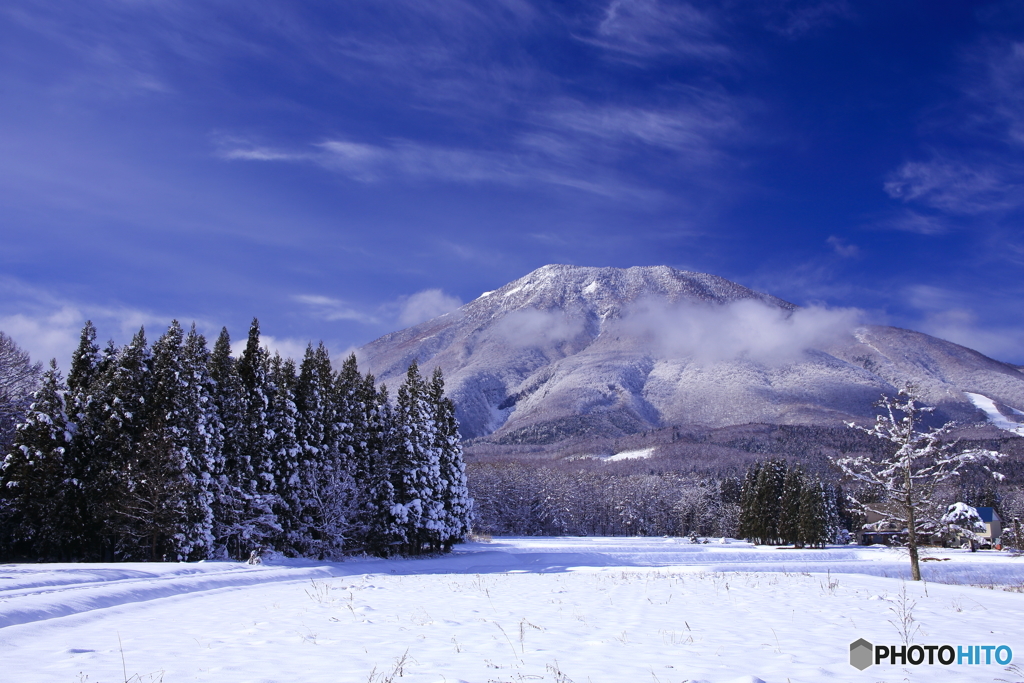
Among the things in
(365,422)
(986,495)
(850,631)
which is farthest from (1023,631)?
(986,495)

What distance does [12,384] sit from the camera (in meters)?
37.8

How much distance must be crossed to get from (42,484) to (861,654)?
37.4m

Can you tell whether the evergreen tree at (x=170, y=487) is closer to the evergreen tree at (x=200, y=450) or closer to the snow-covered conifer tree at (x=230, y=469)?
the evergreen tree at (x=200, y=450)

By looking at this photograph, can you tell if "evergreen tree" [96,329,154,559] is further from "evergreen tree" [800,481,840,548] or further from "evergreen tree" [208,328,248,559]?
"evergreen tree" [800,481,840,548]

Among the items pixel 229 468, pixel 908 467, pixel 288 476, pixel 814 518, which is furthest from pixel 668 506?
pixel 908 467

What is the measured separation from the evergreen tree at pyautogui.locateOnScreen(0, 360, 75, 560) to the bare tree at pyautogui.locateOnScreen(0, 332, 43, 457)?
147 inches

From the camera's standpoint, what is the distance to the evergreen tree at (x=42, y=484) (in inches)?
1305

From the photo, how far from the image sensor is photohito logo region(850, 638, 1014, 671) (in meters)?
9.10

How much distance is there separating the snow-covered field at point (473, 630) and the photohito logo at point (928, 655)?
0.72 ft

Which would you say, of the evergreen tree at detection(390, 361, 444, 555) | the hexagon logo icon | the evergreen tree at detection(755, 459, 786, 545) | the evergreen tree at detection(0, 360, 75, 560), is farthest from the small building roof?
the evergreen tree at detection(0, 360, 75, 560)

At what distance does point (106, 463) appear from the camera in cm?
3509

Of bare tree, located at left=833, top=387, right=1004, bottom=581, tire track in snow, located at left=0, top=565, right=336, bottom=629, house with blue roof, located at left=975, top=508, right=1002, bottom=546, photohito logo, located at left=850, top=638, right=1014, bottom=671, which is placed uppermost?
bare tree, located at left=833, top=387, right=1004, bottom=581

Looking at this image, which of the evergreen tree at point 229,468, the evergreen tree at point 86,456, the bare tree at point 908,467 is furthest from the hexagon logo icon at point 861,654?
the evergreen tree at point 86,456

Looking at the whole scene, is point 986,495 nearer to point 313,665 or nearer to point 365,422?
point 365,422
